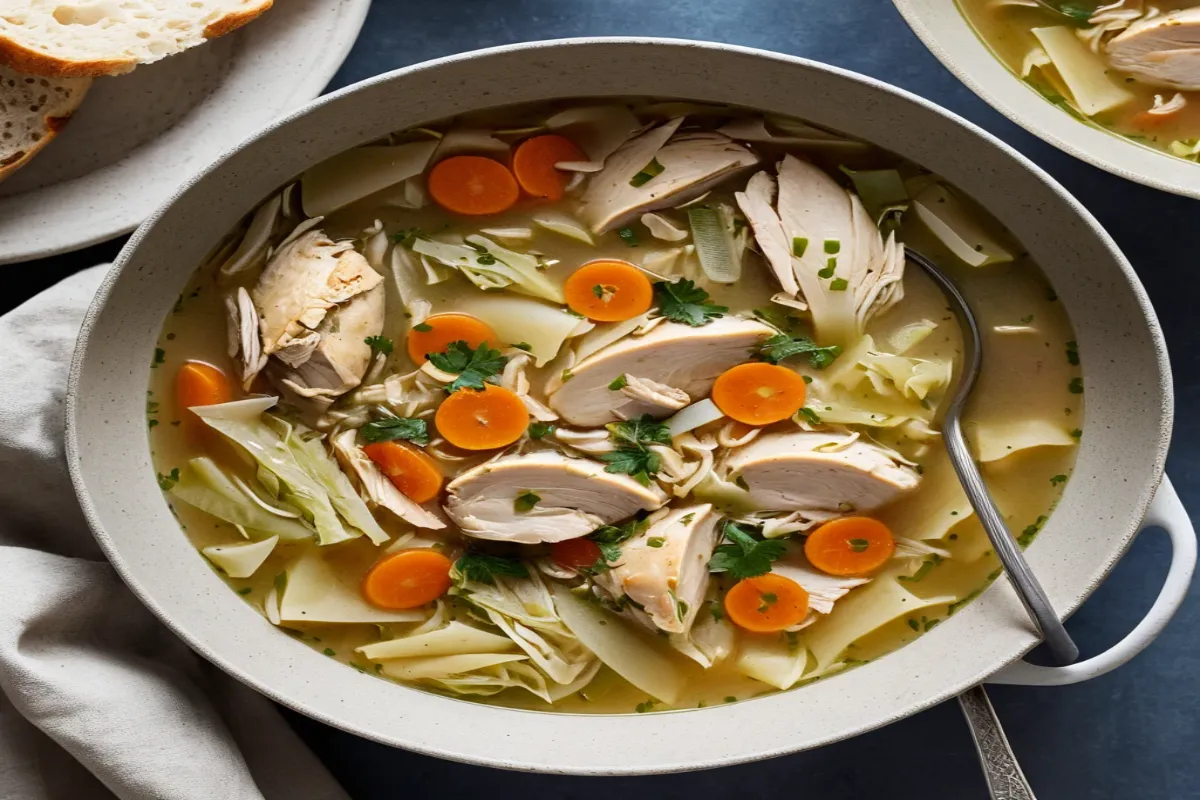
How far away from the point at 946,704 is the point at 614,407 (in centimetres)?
110

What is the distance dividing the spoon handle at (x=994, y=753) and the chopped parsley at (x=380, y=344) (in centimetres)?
144

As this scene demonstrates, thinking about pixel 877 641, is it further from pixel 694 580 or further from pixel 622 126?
pixel 622 126

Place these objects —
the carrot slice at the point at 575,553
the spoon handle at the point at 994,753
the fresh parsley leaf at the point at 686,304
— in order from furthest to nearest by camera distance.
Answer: the carrot slice at the point at 575,553 → the fresh parsley leaf at the point at 686,304 → the spoon handle at the point at 994,753

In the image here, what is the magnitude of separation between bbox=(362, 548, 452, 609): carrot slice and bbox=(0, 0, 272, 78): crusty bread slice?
126cm

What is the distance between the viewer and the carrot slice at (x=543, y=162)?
2238 millimetres

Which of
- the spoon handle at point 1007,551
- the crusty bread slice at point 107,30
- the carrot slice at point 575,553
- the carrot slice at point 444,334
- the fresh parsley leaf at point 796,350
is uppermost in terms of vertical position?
the crusty bread slice at point 107,30

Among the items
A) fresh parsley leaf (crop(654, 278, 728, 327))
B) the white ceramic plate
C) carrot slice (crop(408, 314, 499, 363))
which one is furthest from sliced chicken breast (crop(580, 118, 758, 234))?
the white ceramic plate

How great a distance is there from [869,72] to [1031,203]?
55cm

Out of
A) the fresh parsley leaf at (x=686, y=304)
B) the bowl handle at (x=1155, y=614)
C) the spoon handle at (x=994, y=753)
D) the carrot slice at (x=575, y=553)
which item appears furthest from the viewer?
the carrot slice at (x=575, y=553)

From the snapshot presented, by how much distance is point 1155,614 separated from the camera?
2006 mm

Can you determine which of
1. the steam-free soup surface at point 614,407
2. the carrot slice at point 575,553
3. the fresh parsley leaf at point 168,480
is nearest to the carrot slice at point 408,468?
the steam-free soup surface at point 614,407

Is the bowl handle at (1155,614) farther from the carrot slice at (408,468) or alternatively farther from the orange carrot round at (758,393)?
the carrot slice at (408,468)

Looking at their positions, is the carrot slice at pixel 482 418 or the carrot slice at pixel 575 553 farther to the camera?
the carrot slice at pixel 575 553

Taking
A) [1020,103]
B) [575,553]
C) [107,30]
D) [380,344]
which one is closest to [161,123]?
[107,30]
